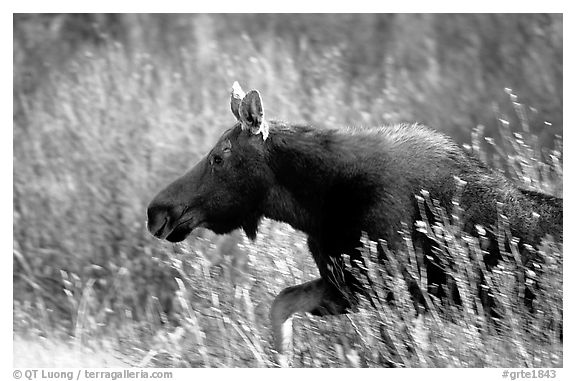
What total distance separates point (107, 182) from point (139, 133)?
65cm

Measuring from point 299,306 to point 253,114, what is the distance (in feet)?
4.19

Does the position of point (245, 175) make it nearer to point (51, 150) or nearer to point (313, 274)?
point (313, 274)

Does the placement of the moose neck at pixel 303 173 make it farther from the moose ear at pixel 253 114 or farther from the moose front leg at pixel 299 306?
the moose front leg at pixel 299 306

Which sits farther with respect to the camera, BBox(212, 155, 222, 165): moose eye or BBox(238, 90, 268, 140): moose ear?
BBox(212, 155, 222, 165): moose eye

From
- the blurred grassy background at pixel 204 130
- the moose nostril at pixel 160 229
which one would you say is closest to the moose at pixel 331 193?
the moose nostril at pixel 160 229

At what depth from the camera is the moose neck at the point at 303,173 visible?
766 cm

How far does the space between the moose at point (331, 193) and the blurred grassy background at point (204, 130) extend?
1.00ft

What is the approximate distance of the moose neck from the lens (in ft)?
25.1

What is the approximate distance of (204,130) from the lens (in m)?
11.7

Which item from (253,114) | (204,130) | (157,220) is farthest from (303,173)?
(204,130)

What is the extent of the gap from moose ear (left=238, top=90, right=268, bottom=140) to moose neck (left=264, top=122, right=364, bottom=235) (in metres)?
0.11

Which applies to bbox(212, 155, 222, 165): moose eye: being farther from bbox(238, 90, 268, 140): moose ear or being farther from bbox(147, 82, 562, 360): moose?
bbox(238, 90, 268, 140): moose ear

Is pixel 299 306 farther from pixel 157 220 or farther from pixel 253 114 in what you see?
pixel 253 114

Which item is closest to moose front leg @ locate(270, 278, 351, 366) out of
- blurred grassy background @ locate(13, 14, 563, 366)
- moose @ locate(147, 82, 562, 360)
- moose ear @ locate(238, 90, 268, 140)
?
moose @ locate(147, 82, 562, 360)
